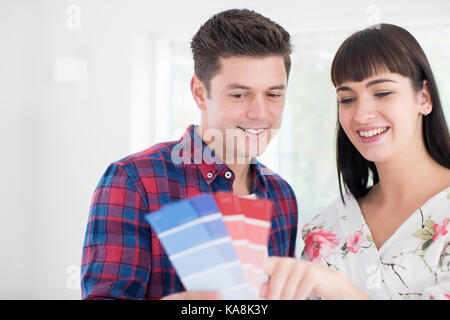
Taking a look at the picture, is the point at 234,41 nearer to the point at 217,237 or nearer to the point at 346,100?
the point at 346,100

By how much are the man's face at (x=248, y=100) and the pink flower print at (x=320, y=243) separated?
0.31 meters

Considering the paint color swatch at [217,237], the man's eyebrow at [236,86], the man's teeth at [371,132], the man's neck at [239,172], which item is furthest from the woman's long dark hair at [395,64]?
the paint color swatch at [217,237]

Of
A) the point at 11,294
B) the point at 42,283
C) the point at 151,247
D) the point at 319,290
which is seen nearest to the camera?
the point at 319,290

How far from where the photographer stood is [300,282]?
82cm

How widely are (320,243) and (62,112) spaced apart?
233 cm

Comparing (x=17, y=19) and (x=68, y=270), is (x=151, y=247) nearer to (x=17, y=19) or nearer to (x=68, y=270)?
(x=68, y=270)

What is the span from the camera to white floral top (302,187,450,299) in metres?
1.16

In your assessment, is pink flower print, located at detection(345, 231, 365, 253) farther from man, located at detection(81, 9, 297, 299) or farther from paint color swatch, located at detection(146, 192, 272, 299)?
paint color swatch, located at detection(146, 192, 272, 299)

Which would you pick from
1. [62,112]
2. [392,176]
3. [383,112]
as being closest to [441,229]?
[392,176]

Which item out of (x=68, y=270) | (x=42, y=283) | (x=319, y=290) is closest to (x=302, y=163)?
(x=68, y=270)

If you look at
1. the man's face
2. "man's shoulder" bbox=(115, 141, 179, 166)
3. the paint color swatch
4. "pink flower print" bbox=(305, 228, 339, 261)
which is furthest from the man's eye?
the paint color swatch

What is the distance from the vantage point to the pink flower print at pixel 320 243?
4.47 feet

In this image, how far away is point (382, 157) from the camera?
52.1 inches

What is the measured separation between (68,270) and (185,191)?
2.14 metres
